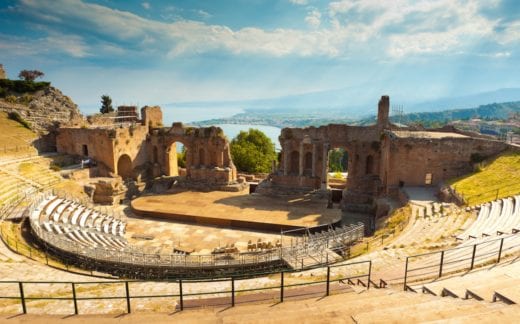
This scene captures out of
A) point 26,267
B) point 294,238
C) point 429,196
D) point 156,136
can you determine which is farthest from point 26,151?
point 429,196

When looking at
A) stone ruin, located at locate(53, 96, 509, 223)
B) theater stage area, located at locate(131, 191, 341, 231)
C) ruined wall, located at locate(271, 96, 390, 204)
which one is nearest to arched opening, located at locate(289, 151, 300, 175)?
ruined wall, located at locate(271, 96, 390, 204)

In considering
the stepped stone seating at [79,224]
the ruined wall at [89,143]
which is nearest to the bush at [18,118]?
the ruined wall at [89,143]

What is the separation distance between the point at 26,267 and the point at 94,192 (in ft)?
58.2

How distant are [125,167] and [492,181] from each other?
34.6 m

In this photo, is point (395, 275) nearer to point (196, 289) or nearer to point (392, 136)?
point (196, 289)

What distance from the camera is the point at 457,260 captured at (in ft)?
35.1

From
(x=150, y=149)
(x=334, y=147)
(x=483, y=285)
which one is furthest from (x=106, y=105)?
(x=483, y=285)

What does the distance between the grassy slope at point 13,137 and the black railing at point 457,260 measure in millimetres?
37377

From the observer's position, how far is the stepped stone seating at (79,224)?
19297mm

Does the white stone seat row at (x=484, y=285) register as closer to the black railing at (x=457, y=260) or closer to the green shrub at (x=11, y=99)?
the black railing at (x=457, y=260)

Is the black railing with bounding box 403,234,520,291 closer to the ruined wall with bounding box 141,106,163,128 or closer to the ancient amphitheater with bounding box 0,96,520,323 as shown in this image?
the ancient amphitheater with bounding box 0,96,520,323

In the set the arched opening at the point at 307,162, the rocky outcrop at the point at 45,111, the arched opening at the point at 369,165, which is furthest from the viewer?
the rocky outcrop at the point at 45,111

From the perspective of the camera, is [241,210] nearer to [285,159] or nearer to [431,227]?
[285,159]

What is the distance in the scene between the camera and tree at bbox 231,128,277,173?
46906 millimetres
